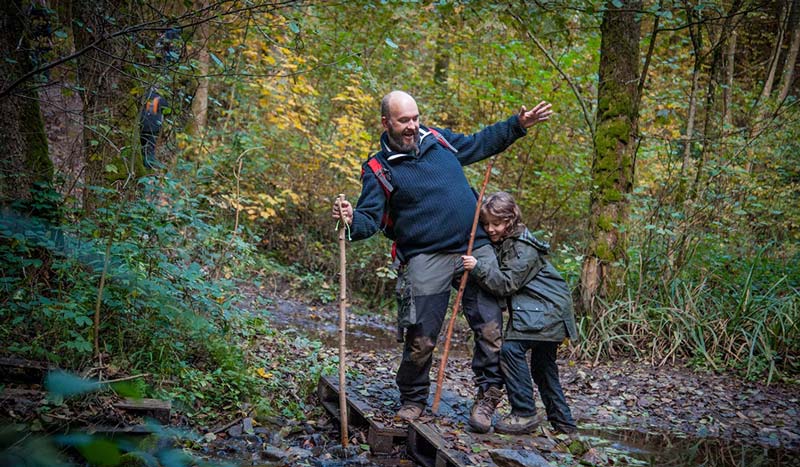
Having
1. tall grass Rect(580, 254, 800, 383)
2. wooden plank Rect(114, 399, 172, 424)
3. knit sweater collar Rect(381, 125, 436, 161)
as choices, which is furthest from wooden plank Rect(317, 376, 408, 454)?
tall grass Rect(580, 254, 800, 383)

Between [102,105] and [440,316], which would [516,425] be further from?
[102,105]

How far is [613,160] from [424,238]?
3909mm

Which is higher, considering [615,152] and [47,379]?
[615,152]

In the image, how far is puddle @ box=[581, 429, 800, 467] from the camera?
4.16 meters

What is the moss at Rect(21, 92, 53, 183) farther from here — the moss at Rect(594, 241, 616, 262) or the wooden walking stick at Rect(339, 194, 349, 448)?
the moss at Rect(594, 241, 616, 262)

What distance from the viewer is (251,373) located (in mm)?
4867

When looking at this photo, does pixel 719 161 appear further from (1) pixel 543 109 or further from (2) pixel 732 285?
(1) pixel 543 109

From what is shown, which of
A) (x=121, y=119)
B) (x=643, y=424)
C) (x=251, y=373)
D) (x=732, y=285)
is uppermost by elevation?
(x=121, y=119)

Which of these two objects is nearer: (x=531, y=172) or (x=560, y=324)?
(x=560, y=324)

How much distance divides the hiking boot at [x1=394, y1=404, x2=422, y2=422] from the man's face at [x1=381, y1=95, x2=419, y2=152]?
1.74 metres

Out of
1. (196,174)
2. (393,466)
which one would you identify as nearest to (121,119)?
(196,174)

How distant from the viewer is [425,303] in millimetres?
4031

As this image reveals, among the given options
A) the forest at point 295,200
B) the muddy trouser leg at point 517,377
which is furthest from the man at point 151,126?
the muddy trouser leg at point 517,377

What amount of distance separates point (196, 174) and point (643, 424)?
447 centimetres
